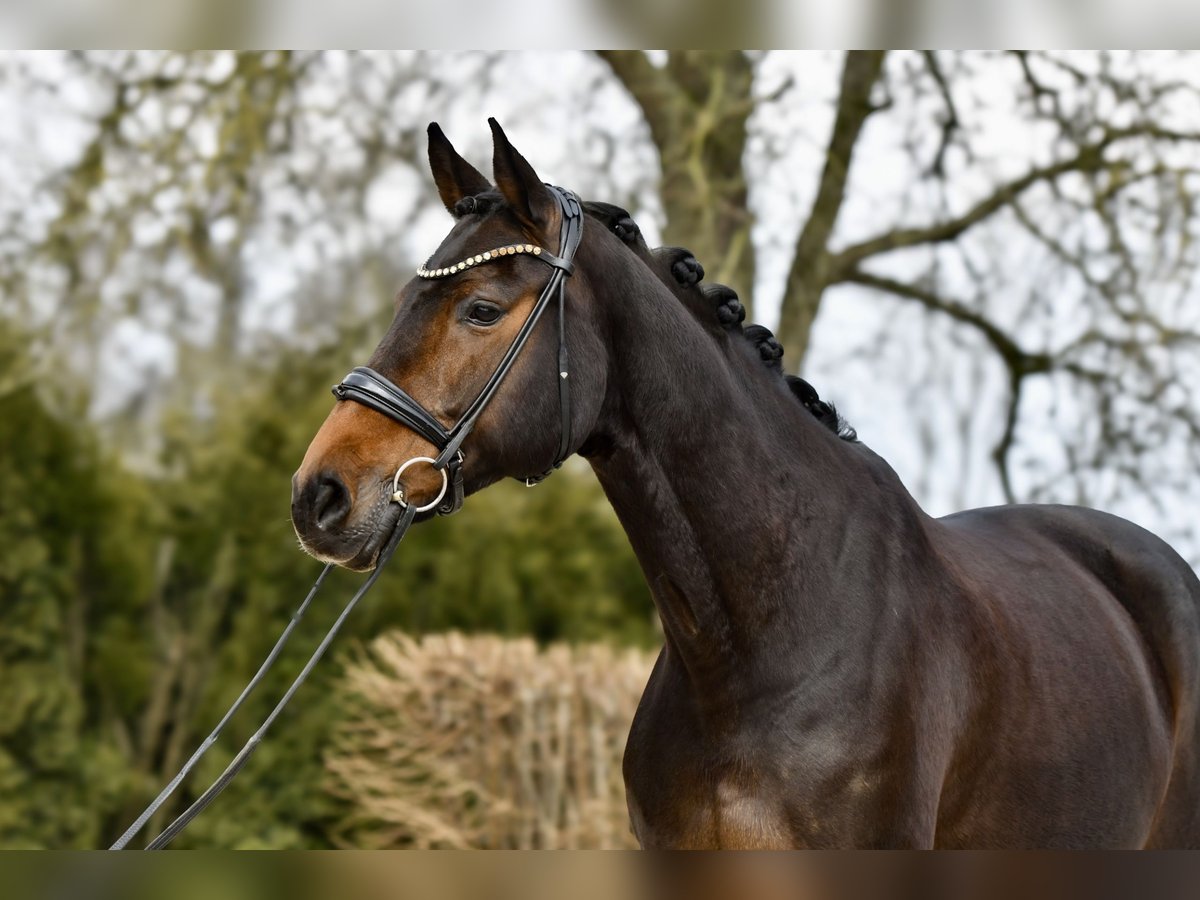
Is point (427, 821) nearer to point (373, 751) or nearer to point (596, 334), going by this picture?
point (373, 751)

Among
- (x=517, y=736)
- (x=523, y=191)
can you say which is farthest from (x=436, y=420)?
(x=517, y=736)

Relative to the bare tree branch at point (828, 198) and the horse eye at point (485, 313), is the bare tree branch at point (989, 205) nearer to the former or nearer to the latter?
the bare tree branch at point (828, 198)

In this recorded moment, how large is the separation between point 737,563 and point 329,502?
3.00 feet

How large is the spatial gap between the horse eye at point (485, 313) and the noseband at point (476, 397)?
59 millimetres

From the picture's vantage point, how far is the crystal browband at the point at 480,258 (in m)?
2.63

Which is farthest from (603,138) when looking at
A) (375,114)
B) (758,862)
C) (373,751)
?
(758,862)

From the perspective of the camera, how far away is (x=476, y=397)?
259 centimetres

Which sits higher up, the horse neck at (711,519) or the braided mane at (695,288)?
the braided mane at (695,288)

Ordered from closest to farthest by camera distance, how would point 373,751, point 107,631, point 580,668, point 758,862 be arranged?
point 758,862 → point 580,668 → point 373,751 → point 107,631

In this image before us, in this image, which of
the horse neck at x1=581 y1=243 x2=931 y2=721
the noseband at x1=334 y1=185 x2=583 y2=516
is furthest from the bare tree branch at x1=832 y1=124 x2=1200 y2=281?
the noseband at x1=334 y1=185 x2=583 y2=516

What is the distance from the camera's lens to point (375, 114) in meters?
9.02

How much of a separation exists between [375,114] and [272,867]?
820cm

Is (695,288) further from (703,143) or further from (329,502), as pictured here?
(703,143)

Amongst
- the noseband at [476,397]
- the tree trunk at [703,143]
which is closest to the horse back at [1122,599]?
the noseband at [476,397]
